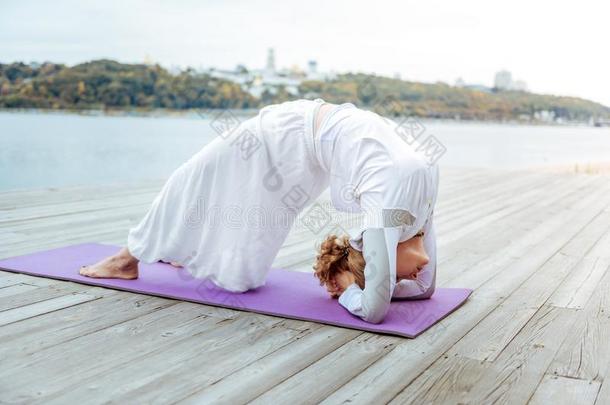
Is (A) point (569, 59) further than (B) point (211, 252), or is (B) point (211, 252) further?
(A) point (569, 59)

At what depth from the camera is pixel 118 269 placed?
2342 mm

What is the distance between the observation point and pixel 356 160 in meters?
1.97

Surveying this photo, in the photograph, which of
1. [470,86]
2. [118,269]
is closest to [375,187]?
[118,269]

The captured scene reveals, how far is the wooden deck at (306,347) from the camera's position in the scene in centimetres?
145

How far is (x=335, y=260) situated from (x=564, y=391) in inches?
33.1

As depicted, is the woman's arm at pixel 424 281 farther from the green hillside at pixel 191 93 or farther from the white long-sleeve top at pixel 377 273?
the green hillside at pixel 191 93

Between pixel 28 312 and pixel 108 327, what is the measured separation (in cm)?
28

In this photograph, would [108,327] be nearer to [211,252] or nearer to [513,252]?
[211,252]

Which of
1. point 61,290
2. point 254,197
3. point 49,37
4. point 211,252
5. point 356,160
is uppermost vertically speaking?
point 49,37

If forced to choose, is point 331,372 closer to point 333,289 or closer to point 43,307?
point 333,289

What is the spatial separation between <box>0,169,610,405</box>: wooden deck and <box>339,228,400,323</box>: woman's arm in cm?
8

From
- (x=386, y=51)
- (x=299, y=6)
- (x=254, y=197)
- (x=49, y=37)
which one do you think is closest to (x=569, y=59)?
(x=386, y=51)

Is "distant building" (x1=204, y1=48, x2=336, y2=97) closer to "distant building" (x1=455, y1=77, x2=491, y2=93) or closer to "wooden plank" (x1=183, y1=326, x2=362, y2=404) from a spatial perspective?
"distant building" (x1=455, y1=77, x2=491, y2=93)

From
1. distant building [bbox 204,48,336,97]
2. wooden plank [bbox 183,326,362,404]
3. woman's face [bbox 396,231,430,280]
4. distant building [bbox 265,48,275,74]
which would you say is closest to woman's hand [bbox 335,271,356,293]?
woman's face [bbox 396,231,430,280]
